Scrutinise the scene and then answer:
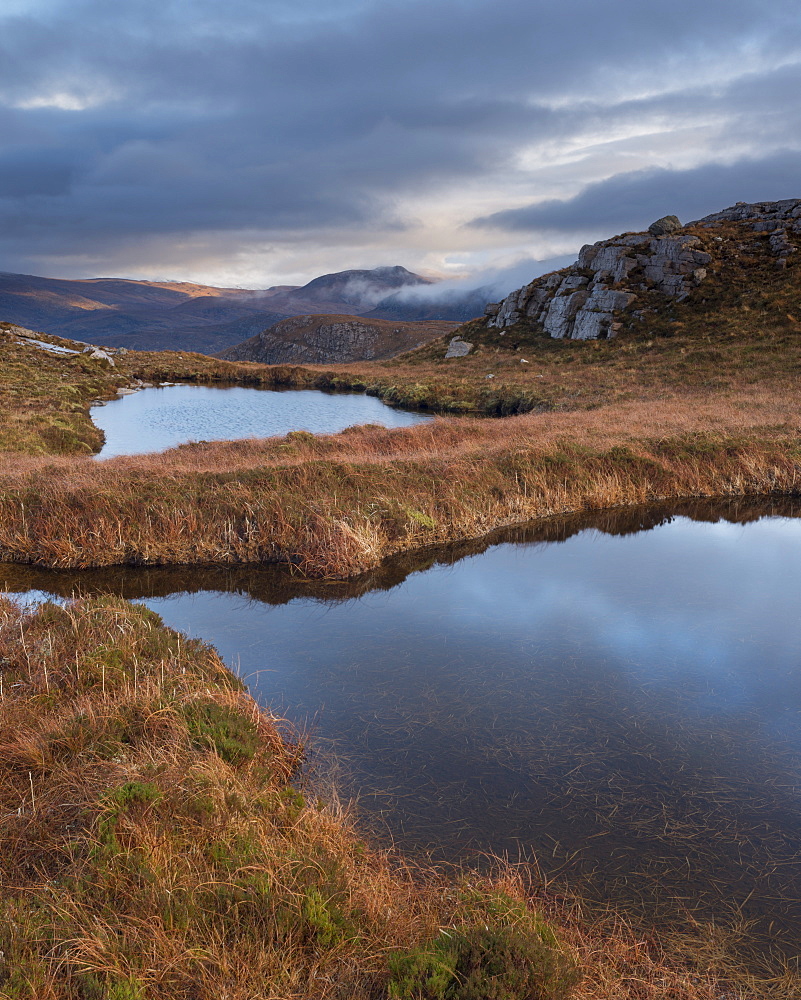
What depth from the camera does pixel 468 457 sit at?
70.0 feet

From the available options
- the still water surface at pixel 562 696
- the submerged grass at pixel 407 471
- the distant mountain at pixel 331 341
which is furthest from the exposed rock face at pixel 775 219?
the distant mountain at pixel 331 341

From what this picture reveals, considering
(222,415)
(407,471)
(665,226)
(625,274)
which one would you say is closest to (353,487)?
(407,471)

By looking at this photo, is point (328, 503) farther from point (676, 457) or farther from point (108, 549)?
point (676, 457)

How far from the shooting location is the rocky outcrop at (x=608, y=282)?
194 feet

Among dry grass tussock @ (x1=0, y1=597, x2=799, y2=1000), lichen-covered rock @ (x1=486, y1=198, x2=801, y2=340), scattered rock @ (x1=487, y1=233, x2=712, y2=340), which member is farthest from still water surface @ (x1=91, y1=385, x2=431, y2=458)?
dry grass tussock @ (x1=0, y1=597, x2=799, y2=1000)

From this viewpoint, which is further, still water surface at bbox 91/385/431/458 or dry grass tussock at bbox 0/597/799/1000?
still water surface at bbox 91/385/431/458

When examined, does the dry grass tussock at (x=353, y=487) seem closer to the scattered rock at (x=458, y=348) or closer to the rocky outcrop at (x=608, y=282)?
the rocky outcrop at (x=608, y=282)

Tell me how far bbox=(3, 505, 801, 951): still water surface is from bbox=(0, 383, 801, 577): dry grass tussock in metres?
0.90

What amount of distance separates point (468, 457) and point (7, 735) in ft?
53.3

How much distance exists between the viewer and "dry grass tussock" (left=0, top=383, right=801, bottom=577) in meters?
15.7

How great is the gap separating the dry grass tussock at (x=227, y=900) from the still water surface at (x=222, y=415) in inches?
916

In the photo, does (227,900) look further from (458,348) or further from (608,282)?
(458,348)

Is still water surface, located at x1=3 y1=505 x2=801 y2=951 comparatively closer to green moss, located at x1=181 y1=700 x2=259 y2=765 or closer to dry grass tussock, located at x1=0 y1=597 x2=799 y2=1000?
dry grass tussock, located at x1=0 y1=597 x2=799 y2=1000

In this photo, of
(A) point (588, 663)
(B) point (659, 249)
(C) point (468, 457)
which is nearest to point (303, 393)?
(B) point (659, 249)
